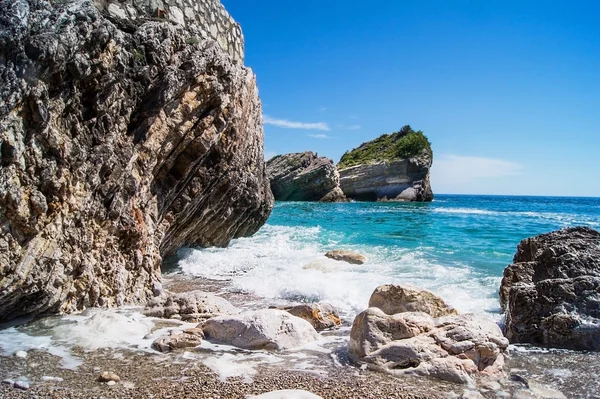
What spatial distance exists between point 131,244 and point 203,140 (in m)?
3.23

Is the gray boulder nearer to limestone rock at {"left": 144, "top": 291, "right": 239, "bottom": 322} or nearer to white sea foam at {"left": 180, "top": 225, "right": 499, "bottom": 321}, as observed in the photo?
white sea foam at {"left": 180, "top": 225, "right": 499, "bottom": 321}

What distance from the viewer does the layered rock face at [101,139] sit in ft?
18.8

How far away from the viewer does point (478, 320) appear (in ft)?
20.9

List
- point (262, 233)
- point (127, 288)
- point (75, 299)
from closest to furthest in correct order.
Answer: point (75, 299) < point (127, 288) < point (262, 233)

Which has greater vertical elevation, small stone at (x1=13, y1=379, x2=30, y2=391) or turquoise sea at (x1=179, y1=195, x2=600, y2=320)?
small stone at (x1=13, y1=379, x2=30, y2=391)

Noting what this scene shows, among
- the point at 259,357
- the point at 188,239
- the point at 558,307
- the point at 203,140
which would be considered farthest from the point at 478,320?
the point at 188,239

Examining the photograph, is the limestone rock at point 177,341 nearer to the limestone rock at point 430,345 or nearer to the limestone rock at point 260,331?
the limestone rock at point 260,331

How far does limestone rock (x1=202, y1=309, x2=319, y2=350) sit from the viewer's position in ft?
20.3

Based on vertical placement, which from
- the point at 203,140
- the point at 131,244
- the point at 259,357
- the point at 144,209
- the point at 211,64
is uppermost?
the point at 211,64

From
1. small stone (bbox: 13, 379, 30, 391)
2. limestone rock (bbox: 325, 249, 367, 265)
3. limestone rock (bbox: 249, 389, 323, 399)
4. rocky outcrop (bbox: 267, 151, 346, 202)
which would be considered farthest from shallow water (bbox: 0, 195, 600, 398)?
rocky outcrop (bbox: 267, 151, 346, 202)

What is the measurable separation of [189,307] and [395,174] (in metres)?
60.9

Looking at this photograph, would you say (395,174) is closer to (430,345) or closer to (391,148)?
(391,148)

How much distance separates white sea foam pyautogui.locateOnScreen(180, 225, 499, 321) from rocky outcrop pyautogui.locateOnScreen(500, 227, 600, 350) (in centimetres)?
184

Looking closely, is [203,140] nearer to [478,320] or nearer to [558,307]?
[478,320]
